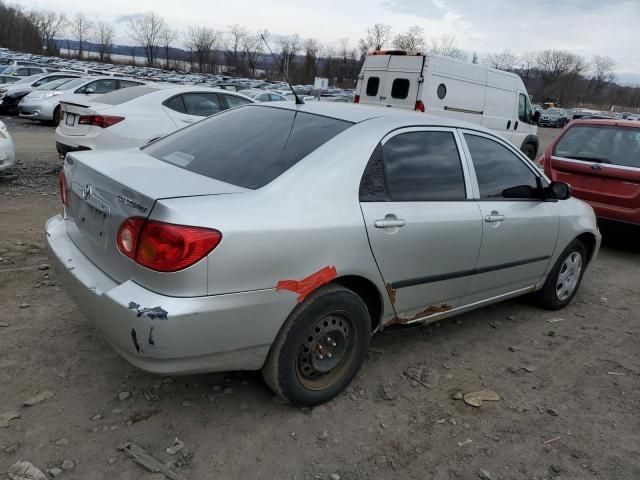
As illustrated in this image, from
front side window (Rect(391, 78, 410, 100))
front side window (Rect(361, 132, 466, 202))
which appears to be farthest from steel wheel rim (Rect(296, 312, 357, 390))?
front side window (Rect(391, 78, 410, 100))

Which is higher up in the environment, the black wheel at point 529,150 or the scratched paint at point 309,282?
the scratched paint at point 309,282

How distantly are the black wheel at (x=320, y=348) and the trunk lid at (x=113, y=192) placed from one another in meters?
0.72

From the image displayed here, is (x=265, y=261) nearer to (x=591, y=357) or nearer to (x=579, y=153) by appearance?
(x=591, y=357)

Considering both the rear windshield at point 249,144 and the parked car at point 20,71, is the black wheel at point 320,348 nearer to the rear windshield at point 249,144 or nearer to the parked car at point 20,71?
the rear windshield at point 249,144

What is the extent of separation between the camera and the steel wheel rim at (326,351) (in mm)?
2850

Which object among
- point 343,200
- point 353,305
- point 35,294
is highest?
point 343,200

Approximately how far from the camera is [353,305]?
2.91 metres

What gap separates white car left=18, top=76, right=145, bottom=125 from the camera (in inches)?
592

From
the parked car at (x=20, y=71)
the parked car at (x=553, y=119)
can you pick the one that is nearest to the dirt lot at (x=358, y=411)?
the parked car at (x=20, y=71)

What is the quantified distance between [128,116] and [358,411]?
20.2 feet

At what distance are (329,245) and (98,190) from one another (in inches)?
47.6

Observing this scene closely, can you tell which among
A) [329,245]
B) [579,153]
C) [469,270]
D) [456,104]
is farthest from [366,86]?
[329,245]

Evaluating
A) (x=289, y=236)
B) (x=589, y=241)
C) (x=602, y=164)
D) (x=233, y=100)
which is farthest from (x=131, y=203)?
(x=233, y=100)

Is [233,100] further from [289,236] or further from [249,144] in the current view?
[289,236]
